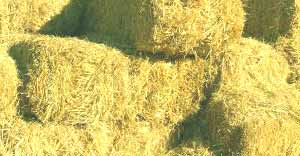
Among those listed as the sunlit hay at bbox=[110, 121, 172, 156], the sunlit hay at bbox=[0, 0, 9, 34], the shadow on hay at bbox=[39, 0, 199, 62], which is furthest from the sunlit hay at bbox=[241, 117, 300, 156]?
the sunlit hay at bbox=[0, 0, 9, 34]

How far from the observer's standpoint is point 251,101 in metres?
6.43

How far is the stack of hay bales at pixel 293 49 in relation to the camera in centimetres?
737

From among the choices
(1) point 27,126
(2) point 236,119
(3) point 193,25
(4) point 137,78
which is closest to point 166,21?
(3) point 193,25

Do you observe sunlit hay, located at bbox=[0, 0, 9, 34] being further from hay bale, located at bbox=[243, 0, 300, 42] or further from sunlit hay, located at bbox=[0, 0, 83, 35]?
hay bale, located at bbox=[243, 0, 300, 42]

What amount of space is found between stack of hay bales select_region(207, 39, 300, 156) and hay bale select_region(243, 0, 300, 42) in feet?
0.67

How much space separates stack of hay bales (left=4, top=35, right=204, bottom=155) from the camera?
6.15 metres

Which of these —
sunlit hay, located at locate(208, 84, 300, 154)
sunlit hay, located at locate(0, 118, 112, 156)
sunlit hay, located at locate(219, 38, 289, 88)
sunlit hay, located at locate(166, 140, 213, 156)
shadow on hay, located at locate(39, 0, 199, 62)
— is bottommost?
sunlit hay, located at locate(166, 140, 213, 156)

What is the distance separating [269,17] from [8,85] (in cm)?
306

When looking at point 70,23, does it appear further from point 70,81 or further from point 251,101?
point 251,101

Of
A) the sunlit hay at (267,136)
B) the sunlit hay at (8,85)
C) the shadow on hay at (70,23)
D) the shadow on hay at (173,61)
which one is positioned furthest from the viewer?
the shadow on hay at (70,23)

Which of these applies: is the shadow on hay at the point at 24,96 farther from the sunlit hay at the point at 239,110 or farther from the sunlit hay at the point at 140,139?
the sunlit hay at the point at 239,110

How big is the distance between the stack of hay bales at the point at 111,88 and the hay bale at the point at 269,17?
104 cm

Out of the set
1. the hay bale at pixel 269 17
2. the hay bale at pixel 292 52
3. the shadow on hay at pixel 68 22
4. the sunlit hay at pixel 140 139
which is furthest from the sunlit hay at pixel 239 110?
the shadow on hay at pixel 68 22

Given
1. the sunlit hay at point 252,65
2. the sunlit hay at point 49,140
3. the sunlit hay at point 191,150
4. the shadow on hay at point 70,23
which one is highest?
the shadow on hay at point 70,23
